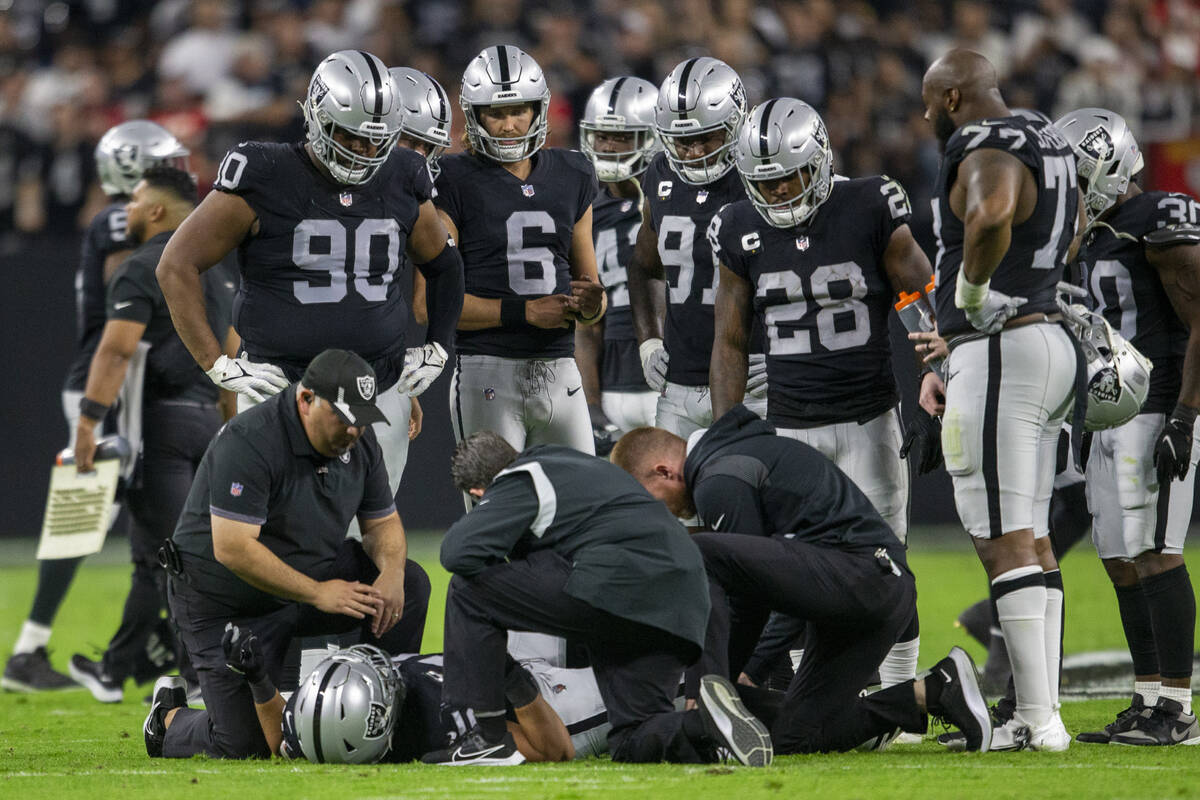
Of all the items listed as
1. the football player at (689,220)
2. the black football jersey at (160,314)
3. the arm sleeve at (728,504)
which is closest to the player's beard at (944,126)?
the football player at (689,220)

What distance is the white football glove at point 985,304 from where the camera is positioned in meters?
4.84

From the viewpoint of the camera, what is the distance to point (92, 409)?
23.7 ft

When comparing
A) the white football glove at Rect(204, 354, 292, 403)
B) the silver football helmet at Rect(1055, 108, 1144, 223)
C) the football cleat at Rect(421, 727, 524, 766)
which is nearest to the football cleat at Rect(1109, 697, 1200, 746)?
the silver football helmet at Rect(1055, 108, 1144, 223)

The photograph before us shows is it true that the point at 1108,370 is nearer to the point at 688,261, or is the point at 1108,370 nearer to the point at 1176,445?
the point at 1176,445

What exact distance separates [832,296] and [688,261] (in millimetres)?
927

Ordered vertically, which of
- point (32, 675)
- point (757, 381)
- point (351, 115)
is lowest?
point (32, 675)

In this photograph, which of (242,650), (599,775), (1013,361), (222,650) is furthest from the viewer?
(222,650)

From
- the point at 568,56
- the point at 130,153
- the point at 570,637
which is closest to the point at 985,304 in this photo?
the point at 570,637

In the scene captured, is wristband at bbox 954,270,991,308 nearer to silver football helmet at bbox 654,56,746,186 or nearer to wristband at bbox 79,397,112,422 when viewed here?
silver football helmet at bbox 654,56,746,186

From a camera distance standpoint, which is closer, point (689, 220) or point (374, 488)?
point (374, 488)

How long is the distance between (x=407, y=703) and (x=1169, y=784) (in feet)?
7.26

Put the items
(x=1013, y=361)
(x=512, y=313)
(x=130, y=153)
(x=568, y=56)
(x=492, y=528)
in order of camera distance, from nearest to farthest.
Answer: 1. (x=492, y=528)
2. (x=1013, y=361)
3. (x=512, y=313)
4. (x=130, y=153)
5. (x=568, y=56)

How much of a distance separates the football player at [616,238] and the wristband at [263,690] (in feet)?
8.79

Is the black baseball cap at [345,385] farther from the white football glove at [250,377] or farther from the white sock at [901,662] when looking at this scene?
the white sock at [901,662]
